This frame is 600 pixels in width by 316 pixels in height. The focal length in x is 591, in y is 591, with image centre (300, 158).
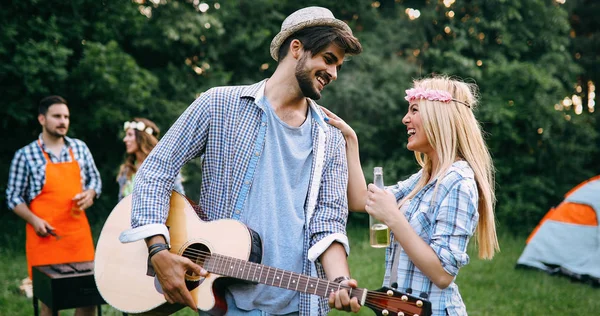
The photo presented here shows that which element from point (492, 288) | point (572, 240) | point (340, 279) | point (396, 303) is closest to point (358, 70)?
point (572, 240)

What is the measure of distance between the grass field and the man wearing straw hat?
3681 millimetres

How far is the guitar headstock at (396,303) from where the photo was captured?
2.36m

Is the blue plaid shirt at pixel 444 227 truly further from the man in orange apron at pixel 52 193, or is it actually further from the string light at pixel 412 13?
the string light at pixel 412 13

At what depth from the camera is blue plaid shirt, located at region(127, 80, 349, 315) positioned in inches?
103

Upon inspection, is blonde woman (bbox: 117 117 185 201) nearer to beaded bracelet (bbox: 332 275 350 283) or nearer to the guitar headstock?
beaded bracelet (bbox: 332 275 350 283)

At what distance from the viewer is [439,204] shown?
2.67 metres

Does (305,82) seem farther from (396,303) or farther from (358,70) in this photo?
(358,70)

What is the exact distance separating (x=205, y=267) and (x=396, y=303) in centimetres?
88

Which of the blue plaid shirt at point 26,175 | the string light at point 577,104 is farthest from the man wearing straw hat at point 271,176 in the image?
the string light at point 577,104

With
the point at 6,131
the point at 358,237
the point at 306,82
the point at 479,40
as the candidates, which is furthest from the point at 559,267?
the point at 6,131

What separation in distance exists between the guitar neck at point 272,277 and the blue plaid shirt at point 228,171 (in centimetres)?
14

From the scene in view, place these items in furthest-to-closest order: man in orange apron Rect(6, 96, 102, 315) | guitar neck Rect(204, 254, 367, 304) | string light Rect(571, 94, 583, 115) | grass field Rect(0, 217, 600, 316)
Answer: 1. string light Rect(571, 94, 583, 115)
2. grass field Rect(0, 217, 600, 316)
3. man in orange apron Rect(6, 96, 102, 315)
4. guitar neck Rect(204, 254, 367, 304)

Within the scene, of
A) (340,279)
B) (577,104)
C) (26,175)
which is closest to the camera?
(340,279)

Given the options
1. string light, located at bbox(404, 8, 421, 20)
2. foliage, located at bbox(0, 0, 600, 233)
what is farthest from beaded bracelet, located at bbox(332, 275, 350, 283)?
string light, located at bbox(404, 8, 421, 20)
